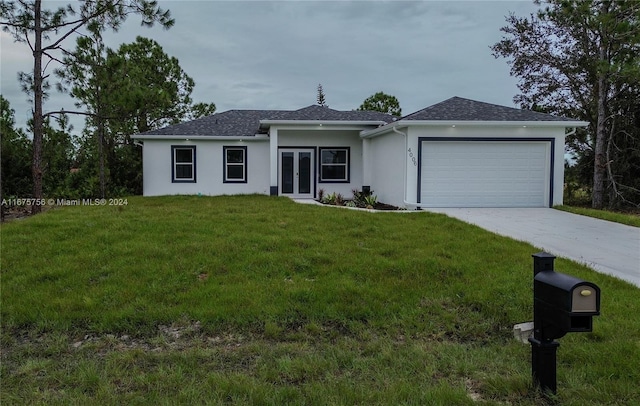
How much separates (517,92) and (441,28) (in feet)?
24.9

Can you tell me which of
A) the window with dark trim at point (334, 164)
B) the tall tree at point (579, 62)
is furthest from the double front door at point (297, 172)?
the tall tree at point (579, 62)

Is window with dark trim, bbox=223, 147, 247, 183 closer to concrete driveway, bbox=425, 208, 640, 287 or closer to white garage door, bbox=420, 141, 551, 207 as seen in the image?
white garage door, bbox=420, 141, 551, 207

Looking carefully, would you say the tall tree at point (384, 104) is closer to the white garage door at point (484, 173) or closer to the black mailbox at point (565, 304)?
the white garage door at point (484, 173)

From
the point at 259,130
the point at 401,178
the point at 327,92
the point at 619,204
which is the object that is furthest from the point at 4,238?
the point at 327,92

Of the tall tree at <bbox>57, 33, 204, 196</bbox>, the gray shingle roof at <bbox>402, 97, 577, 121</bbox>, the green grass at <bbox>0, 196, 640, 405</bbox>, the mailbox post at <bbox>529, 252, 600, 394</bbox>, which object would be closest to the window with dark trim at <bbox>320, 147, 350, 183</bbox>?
the gray shingle roof at <bbox>402, 97, 577, 121</bbox>

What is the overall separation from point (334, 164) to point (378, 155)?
2219mm

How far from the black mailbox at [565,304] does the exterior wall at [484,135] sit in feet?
30.2

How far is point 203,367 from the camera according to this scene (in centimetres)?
323

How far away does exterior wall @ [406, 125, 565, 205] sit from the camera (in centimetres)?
1172

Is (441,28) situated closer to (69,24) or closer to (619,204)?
(619,204)

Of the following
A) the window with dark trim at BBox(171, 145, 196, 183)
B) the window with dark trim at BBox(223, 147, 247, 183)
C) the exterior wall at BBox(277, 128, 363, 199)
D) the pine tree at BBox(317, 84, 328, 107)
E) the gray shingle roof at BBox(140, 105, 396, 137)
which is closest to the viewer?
the gray shingle roof at BBox(140, 105, 396, 137)

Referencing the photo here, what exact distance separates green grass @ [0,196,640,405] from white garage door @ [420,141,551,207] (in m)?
4.92

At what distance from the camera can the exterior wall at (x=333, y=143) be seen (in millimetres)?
16031

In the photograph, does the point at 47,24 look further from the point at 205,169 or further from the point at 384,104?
the point at 384,104
